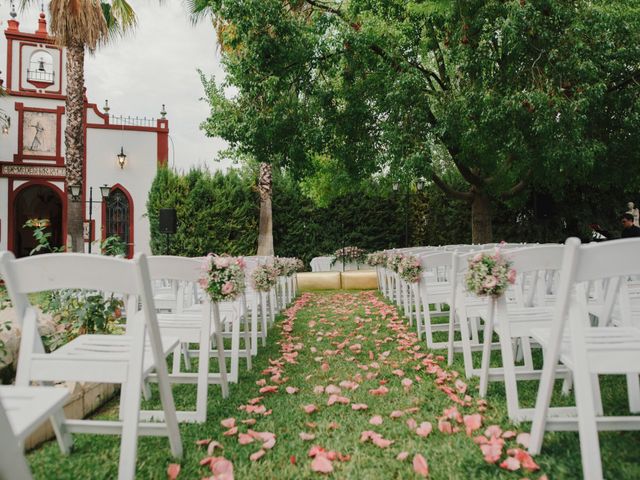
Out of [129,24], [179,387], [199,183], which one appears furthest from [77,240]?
[179,387]

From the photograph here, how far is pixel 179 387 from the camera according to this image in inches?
124

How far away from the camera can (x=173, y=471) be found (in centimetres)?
185

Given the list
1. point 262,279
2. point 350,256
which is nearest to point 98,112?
point 350,256

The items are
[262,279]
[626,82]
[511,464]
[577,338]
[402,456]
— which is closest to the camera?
[577,338]

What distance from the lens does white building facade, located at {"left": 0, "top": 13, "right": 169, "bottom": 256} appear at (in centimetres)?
1576

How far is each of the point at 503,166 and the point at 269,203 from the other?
6.59m

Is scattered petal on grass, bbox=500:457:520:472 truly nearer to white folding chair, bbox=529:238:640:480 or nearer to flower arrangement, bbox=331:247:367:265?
white folding chair, bbox=529:238:640:480

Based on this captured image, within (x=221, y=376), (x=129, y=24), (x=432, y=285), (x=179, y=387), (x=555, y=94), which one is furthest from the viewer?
(x=129, y=24)

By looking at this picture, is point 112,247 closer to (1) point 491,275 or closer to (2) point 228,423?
(2) point 228,423

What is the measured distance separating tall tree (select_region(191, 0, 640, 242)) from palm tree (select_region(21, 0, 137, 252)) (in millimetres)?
3638

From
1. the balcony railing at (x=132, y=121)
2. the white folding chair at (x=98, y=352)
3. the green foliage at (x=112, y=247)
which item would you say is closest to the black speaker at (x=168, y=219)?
the green foliage at (x=112, y=247)

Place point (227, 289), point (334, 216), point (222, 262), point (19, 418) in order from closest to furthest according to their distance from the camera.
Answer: point (19, 418) < point (227, 289) < point (222, 262) < point (334, 216)

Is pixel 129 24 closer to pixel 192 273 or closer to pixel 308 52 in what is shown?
pixel 308 52

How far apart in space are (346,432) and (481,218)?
349 inches
